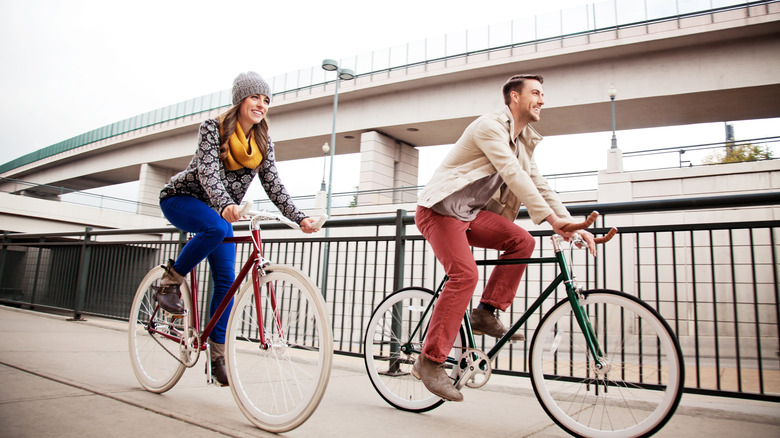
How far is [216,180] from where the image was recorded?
2859 mm

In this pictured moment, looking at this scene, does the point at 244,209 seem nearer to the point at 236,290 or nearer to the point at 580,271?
the point at 236,290

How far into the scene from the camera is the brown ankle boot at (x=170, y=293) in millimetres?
3184

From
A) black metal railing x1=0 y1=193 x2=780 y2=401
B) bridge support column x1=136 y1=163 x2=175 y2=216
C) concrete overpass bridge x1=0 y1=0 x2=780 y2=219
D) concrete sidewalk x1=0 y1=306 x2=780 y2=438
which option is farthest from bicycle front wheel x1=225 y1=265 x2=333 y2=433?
bridge support column x1=136 y1=163 x2=175 y2=216

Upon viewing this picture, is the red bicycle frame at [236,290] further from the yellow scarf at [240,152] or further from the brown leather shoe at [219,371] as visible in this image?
the yellow scarf at [240,152]

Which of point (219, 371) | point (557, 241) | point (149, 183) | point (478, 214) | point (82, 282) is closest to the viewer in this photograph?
point (557, 241)

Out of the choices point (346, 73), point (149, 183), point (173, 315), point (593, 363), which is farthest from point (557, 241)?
point (149, 183)

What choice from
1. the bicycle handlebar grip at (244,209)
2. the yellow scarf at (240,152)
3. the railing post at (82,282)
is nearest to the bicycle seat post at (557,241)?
the bicycle handlebar grip at (244,209)

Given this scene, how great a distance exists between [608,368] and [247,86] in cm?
268

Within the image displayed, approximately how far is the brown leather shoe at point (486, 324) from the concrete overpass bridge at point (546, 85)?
63.4ft

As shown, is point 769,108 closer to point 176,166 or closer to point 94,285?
point 94,285

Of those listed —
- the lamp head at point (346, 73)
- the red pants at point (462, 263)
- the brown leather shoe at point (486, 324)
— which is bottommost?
the brown leather shoe at point (486, 324)

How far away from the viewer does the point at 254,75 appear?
317 centimetres

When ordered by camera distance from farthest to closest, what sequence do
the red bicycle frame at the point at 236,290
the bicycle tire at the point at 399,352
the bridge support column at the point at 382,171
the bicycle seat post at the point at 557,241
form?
the bridge support column at the point at 382,171 → the bicycle tire at the point at 399,352 → the bicycle seat post at the point at 557,241 → the red bicycle frame at the point at 236,290

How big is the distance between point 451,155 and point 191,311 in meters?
2.04
